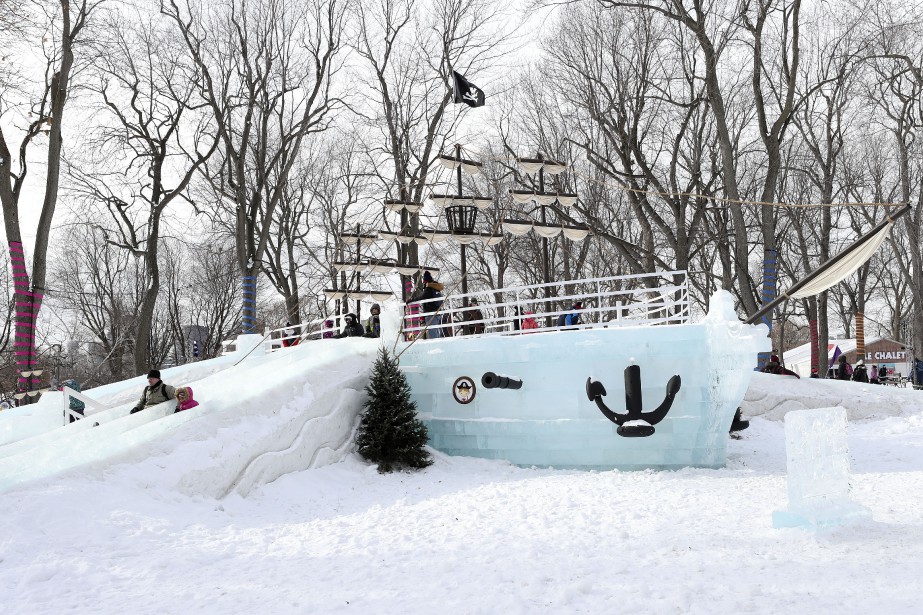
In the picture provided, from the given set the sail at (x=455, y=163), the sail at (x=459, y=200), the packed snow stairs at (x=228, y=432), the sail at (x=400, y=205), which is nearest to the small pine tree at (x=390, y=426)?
the packed snow stairs at (x=228, y=432)

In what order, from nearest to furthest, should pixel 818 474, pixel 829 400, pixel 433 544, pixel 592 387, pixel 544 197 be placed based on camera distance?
pixel 818 474 < pixel 433 544 < pixel 592 387 < pixel 829 400 < pixel 544 197

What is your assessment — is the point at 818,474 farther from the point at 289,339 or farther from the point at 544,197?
the point at 289,339

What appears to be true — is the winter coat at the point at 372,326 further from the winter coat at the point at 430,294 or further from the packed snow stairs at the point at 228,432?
the packed snow stairs at the point at 228,432

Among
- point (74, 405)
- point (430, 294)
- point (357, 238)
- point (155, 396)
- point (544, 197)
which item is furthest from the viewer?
point (357, 238)

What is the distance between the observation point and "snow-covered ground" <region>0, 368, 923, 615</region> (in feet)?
19.3

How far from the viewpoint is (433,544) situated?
7789mm

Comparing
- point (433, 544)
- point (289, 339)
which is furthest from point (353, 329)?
point (433, 544)

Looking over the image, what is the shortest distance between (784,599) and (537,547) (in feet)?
8.20

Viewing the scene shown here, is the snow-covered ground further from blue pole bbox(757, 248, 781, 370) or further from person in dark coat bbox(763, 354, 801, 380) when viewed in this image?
blue pole bbox(757, 248, 781, 370)

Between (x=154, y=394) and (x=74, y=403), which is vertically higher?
(x=154, y=394)

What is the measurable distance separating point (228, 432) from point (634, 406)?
640 cm

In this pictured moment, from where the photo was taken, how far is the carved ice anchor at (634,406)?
1196 cm

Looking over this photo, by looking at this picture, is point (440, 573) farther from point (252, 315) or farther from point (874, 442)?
point (252, 315)

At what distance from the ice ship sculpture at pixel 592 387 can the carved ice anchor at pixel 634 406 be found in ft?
0.05
